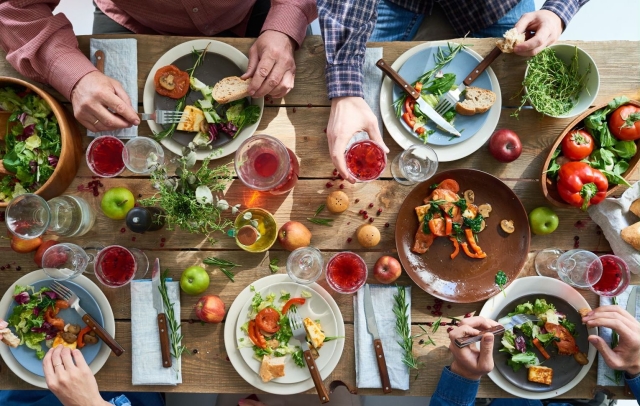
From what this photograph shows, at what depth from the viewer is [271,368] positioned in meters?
1.90

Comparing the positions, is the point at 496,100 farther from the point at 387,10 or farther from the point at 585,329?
the point at 585,329

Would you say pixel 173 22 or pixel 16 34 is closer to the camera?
pixel 16 34

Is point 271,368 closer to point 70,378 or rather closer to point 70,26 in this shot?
point 70,378

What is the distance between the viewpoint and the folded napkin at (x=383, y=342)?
1.97m

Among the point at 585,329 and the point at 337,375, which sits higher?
the point at 585,329

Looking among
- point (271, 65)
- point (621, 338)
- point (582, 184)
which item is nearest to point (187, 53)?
point (271, 65)

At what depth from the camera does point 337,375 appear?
200 cm

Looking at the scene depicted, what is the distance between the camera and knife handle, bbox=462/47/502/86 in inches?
78.0

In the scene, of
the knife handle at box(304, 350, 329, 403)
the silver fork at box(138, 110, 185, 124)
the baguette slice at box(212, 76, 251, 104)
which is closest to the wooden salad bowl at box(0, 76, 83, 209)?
the silver fork at box(138, 110, 185, 124)

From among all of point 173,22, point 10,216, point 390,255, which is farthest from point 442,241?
point 10,216

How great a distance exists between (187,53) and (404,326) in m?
1.43

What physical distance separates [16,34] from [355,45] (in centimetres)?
130

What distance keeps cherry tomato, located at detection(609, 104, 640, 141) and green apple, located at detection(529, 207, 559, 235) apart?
39 centimetres

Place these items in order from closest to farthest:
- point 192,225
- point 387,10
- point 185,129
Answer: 1. point 192,225
2. point 185,129
3. point 387,10
